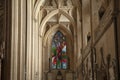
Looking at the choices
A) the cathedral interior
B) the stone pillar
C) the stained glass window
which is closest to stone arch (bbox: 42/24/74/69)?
the cathedral interior

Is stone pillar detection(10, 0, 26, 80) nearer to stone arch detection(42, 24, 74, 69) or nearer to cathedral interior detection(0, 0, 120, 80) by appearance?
cathedral interior detection(0, 0, 120, 80)

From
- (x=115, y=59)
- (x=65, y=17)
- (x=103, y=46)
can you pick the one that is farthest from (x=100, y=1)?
(x=65, y=17)

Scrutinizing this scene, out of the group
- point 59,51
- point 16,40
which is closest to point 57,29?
point 59,51

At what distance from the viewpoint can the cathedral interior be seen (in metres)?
16.5

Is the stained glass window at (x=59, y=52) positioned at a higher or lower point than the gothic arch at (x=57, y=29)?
lower

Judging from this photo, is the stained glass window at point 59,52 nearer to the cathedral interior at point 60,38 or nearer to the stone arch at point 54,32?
the cathedral interior at point 60,38

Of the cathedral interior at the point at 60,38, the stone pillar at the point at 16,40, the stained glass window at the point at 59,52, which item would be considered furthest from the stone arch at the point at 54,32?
the stone pillar at the point at 16,40

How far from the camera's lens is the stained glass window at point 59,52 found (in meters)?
42.9

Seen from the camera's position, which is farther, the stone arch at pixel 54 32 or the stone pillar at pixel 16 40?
the stone arch at pixel 54 32

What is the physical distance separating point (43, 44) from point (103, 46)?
22582 millimetres

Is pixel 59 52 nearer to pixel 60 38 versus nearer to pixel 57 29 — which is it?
pixel 60 38

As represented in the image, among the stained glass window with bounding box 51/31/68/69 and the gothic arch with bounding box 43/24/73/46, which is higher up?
the gothic arch with bounding box 43/24/73/46

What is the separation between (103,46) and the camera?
755 inches

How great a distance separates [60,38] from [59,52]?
5.18 feet
